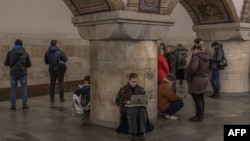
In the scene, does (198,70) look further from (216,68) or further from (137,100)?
(216,68)

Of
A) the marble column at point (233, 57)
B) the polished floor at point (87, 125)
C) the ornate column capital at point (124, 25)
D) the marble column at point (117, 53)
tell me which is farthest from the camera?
the marble column at point (233, 57)

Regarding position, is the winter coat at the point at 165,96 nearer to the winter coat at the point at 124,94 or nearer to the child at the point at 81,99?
the winter coat at the point at 124,94

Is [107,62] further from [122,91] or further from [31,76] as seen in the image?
[31,76]

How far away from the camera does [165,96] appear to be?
19.6 feet

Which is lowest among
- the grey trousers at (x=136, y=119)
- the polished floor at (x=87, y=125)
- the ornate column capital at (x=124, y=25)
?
the polished floor at (x=87, y=125)

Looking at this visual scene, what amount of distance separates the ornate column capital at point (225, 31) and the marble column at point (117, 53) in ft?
10.6

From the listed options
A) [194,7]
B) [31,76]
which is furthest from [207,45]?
[31,76]

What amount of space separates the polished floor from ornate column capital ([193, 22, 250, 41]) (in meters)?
1.90

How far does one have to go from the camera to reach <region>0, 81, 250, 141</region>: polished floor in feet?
16.2

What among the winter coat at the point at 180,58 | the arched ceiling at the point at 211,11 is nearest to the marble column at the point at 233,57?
the arched ceiling at the point at 211,11

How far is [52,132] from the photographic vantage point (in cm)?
519

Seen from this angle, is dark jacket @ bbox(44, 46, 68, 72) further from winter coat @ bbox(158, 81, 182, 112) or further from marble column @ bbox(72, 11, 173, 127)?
winter coat @ bbox(158, 81, 182, 112)

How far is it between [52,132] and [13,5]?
165 inches

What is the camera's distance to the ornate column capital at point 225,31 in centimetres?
824
